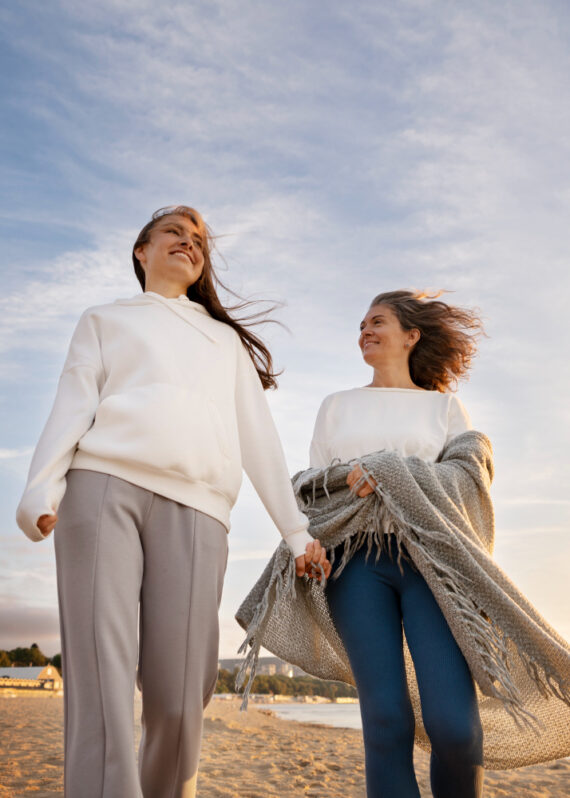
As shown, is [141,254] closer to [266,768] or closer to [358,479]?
[358,479]

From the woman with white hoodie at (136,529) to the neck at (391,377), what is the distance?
0.93 metres

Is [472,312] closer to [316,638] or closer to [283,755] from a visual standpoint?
[316,638]

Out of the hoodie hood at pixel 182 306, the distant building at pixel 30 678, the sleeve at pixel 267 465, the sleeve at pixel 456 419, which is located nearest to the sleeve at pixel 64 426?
the hoodie hood at pixel 182 306

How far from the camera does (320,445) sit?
9.96 feet

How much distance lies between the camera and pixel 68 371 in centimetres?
229

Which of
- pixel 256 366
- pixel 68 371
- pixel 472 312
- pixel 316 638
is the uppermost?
pixel 472 312

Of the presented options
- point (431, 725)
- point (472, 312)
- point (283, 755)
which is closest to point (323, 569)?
Result: point (431, 725)

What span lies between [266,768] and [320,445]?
137 inches

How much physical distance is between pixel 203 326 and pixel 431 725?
1510mm

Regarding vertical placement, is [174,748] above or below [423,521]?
below

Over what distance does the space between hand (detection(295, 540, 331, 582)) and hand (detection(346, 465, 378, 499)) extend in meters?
0.24

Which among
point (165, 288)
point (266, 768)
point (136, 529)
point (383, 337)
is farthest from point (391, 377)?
point (266, 768)

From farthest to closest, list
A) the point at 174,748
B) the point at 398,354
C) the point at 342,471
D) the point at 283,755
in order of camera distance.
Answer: the point at 283,755, the point at 398,354, the point at 342,471, the point at 174,748

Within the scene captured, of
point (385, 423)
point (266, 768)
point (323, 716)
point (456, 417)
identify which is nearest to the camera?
point (385, 423)
